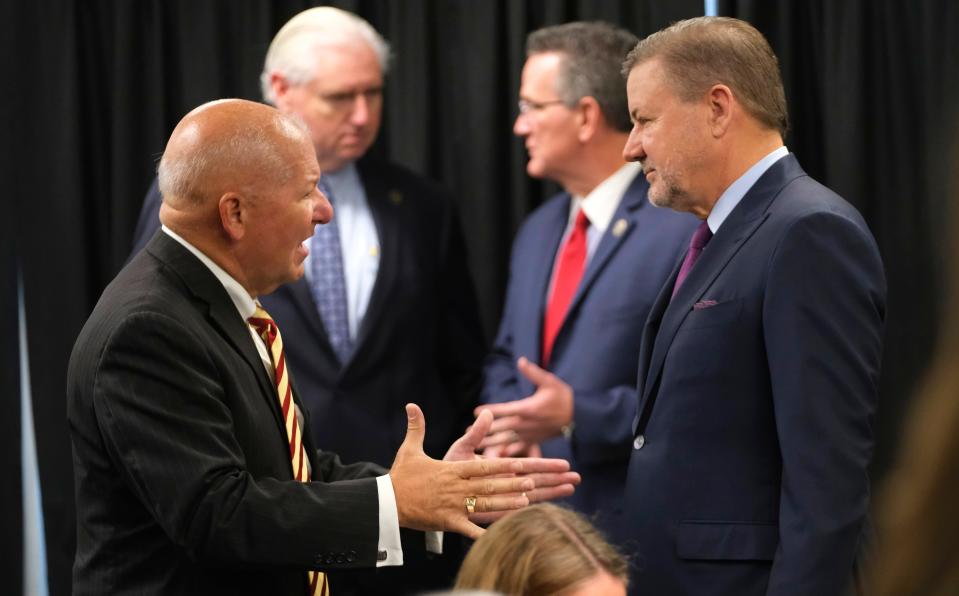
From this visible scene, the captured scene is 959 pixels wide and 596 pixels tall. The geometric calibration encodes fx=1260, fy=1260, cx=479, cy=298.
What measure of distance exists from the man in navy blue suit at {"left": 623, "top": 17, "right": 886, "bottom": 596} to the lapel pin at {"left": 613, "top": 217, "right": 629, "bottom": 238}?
79cm

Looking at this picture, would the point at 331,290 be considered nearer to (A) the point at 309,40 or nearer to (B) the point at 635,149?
(A) the point at 309,40

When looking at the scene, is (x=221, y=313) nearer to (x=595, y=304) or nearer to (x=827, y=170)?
(x=595, y=304)

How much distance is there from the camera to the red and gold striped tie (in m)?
2.15

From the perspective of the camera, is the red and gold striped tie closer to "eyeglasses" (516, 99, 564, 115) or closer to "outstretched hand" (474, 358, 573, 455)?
"outstretched hand" (474, 358, 573, 455)

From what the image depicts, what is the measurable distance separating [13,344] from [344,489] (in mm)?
2403

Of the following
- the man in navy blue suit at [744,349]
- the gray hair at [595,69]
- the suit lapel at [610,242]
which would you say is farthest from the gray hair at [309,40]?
the man in navy blue suit at [744,349]

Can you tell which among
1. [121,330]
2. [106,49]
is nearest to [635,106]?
[121,330]

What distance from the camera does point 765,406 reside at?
85.6 inches

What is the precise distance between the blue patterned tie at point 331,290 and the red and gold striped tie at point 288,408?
1.21 metres

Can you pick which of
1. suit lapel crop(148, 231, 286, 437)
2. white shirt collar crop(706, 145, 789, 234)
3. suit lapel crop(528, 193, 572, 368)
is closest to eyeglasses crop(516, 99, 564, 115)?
suit lapel crop(528, 193, 572, 368)

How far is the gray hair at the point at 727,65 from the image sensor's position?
7.58ft

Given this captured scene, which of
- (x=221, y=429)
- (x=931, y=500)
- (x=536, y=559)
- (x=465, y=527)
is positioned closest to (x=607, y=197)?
(x=465, y=527)

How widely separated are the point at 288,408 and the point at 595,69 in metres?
1.71

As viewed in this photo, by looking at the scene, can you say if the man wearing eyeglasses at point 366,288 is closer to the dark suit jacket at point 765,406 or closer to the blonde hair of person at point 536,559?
the dark suit jacket at point 765,406
